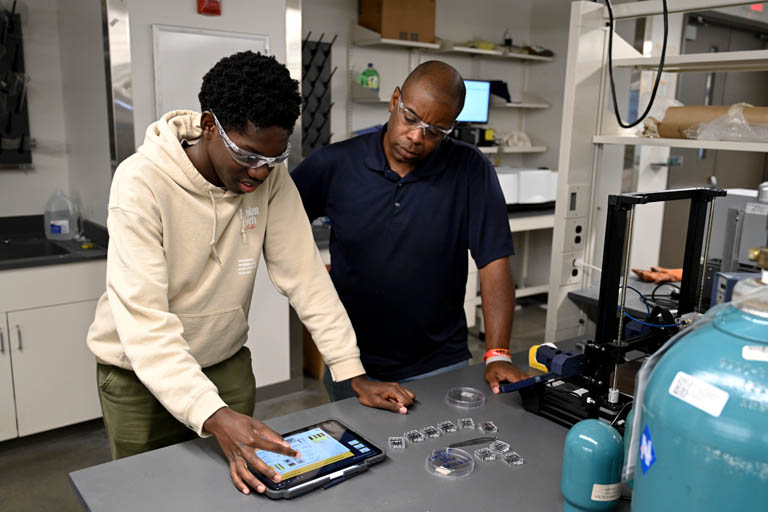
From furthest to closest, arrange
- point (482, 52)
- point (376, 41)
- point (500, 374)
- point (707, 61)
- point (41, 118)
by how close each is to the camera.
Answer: point (482, 52) < point (376, 41) < point (41, 118) < point (707, 61) < point (500, 374)

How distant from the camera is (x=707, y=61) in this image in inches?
74.0

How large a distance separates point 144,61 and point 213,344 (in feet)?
5.50

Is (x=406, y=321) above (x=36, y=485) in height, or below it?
above

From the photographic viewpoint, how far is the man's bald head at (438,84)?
150cm

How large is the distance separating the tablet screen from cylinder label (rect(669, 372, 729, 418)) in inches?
22.7

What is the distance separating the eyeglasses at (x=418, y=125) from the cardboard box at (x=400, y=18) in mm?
2527

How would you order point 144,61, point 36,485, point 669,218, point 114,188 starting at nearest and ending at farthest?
point 114,188 → point 36,485 → point 144,61 → point 669,218

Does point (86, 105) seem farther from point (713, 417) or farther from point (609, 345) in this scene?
point (713, 417)

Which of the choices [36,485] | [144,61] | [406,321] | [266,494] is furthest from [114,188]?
[36,485]

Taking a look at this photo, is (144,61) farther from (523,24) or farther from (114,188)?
(523,24)

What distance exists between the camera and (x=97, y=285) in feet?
8.68

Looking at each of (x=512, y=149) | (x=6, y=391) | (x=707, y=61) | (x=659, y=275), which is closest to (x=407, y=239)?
(x=707, y=61)

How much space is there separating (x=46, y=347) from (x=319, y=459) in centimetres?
193

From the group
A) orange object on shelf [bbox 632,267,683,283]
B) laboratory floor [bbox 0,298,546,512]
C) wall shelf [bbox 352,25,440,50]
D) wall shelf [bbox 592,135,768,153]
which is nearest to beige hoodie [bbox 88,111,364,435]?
wall shelf [bbox 592,135,768,153]
